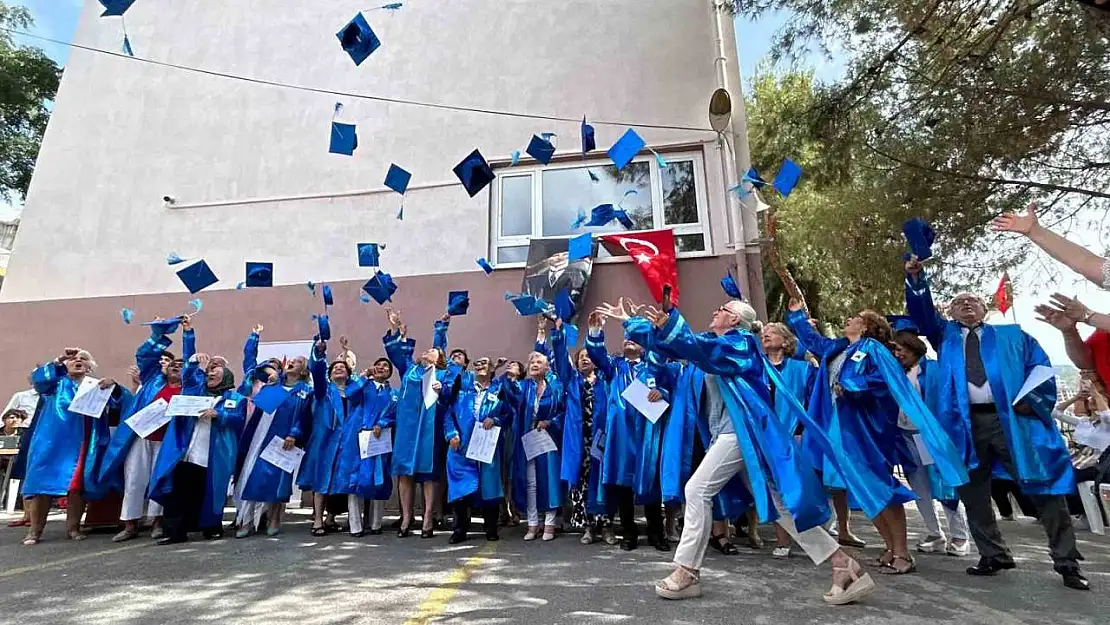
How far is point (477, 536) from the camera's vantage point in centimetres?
587

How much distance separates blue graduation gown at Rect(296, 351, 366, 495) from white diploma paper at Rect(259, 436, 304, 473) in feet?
0.49

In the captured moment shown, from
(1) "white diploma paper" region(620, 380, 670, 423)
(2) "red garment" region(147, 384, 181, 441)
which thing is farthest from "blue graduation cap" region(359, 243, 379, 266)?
(1) "white diploma paper" region(620, 380, 670, 423)

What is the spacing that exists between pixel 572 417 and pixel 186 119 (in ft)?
27.4

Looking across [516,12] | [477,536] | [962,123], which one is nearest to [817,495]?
[477,536]

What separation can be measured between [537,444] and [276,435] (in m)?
2.46

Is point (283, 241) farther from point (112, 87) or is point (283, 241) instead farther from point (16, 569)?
point (16, 569)

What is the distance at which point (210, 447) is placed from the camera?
19.2 feet

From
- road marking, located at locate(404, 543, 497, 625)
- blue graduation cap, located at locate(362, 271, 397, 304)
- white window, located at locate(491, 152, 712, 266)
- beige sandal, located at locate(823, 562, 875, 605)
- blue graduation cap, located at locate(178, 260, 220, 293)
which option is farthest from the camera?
white window, located at locate(491, 152, 712, 266)

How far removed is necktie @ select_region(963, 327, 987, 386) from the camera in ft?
13.8

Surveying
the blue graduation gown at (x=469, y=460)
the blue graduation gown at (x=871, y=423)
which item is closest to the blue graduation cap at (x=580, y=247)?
the blue graduation gown at (x=469, y=460)

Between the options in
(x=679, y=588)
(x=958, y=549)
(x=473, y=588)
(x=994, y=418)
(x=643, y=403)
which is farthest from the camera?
(x=643, y=403)

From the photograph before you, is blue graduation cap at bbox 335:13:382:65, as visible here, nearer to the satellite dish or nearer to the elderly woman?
the elderly woman

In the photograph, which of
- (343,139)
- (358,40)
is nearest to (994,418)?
(358,40)

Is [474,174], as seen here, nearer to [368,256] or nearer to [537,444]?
[368,256]
